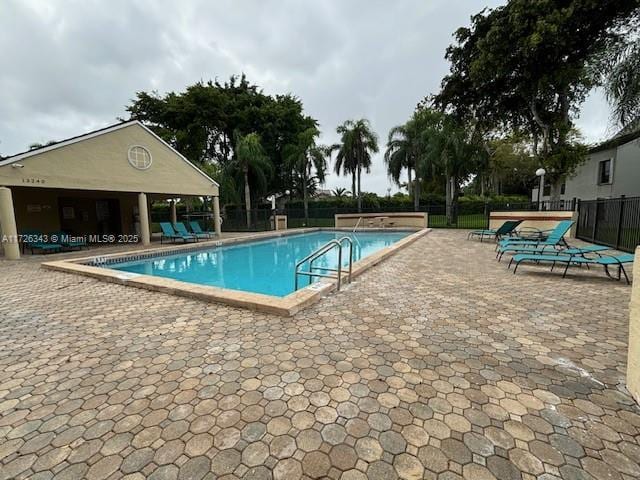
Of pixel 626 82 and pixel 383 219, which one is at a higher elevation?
pixel 626 82

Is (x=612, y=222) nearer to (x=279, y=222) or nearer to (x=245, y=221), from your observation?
(x=279, y=222)

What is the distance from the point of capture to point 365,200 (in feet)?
85.9

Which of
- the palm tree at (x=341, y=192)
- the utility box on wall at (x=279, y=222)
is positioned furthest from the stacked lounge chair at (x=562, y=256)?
the palm tree at (x=341, y=192)

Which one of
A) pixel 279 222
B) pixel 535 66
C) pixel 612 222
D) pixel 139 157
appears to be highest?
pixel 535 66

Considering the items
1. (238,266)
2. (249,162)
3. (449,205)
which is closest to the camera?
(238,266)

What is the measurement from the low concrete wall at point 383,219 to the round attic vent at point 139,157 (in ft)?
45.2

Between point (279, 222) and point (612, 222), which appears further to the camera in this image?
point (279, 222)

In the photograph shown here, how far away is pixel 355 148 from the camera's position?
878 inches

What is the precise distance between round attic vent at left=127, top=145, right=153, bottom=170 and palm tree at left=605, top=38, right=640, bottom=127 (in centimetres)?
1501

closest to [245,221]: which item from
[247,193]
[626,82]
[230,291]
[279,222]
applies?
[247,193]

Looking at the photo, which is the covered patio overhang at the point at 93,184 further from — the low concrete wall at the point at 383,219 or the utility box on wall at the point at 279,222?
the low concrete wall at the point at 383,219

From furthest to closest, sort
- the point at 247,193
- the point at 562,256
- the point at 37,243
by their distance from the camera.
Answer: the point at 247,193 < the point at 37,243 < the point at 562,256

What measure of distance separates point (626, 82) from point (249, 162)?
60.3ft

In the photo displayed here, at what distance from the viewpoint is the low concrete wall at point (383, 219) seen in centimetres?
2022
